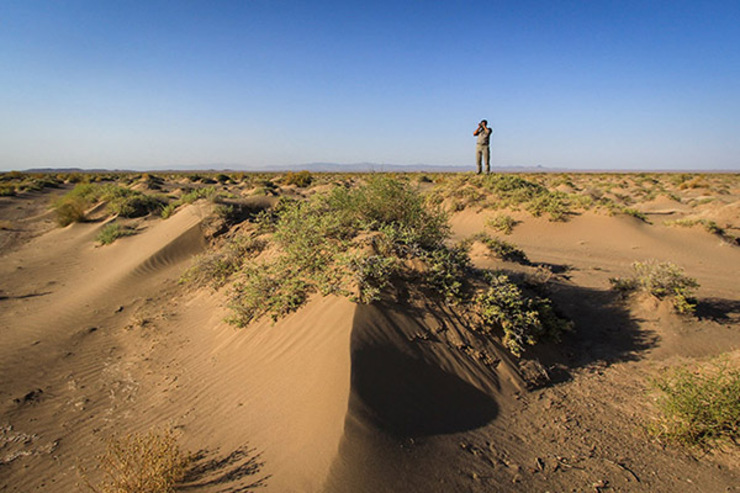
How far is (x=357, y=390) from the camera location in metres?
3.11

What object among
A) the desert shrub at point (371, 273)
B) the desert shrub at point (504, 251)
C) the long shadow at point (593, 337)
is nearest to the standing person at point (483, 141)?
Result: the desert shrub at point (504, 251)

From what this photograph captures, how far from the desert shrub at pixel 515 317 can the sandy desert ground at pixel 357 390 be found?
0.14 metres

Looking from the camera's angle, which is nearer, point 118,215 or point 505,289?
point 505,289

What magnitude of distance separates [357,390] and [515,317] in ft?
8.05

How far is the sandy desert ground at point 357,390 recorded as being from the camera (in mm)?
2688

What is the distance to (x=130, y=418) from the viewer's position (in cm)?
373

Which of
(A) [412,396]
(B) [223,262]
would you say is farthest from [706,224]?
(B) [223,262]

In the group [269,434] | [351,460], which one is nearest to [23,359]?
[269,434]

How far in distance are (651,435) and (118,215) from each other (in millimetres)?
16167

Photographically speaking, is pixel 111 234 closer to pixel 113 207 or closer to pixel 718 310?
pixel 113 207

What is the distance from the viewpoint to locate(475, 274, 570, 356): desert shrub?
172 inches

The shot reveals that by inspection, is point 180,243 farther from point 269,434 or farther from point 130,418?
point 269,434

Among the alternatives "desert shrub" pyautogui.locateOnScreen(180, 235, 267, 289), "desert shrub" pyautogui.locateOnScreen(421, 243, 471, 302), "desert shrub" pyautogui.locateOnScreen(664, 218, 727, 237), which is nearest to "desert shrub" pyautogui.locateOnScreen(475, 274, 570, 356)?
"desert shrub" pyautogui.locateOnScreen(421, 243, 471, 302)

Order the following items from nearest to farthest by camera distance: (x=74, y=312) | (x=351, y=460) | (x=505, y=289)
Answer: (x=351, y=460)
(x=505, y=289)
(x=74, y=312)
